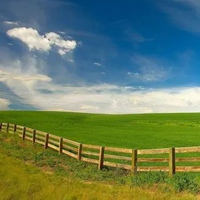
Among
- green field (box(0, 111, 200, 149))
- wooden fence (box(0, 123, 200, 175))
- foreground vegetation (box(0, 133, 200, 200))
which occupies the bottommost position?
foreground vegetation (box(0, 133, 200, 200))

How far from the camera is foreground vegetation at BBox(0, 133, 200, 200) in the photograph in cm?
1033

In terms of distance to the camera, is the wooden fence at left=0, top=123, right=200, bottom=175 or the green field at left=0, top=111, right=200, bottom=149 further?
the green field at left=0, top=111, right=200, bottom=149

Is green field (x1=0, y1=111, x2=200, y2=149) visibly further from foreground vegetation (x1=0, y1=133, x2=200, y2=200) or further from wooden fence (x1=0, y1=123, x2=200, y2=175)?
foreground vegetation (x1=0, y1=133, x2=200, y2=200)

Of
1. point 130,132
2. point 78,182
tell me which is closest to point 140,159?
point 78,182

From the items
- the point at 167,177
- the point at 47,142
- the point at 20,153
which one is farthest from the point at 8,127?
the point at 167,177

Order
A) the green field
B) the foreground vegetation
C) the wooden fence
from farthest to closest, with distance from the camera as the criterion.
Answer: the green field
the wooden fence
the foreground vegetation

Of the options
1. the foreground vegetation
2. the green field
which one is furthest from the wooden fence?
the green field

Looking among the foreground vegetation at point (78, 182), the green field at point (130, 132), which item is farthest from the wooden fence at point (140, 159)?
the green field at point (130, 132)

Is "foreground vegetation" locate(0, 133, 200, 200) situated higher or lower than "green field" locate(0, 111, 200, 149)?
lower

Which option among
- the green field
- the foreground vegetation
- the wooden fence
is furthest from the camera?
the green field

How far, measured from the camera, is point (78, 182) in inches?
551

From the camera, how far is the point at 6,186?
1052 cm

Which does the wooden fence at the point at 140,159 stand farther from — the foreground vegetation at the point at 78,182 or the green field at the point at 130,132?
the green field at the point at 130,132

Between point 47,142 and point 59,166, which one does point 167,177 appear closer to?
point 59,166
